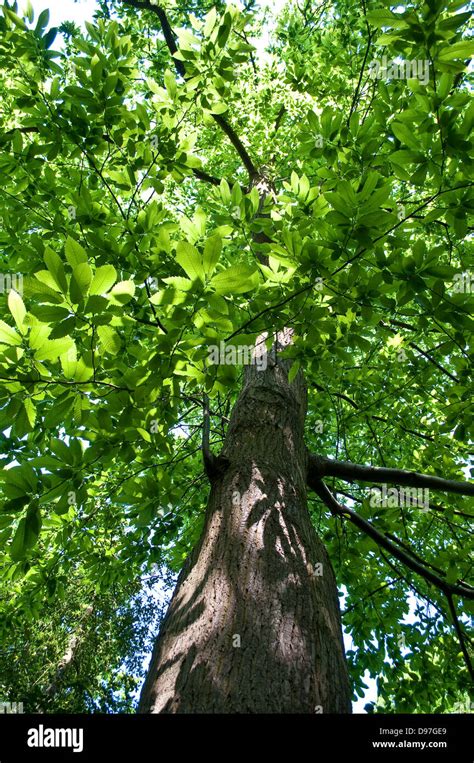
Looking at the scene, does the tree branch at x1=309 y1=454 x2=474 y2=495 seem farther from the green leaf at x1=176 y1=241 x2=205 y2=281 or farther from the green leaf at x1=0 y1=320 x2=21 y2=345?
the green leaf at x1=0 y1=320 x2=21 y2=345

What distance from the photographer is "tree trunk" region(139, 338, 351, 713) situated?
1.35 metres

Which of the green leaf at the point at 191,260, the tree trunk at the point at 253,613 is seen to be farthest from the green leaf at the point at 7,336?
the tree trunk at the point at 253,613

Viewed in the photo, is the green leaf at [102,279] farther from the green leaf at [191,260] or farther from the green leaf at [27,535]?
the green leaf at [27,535]

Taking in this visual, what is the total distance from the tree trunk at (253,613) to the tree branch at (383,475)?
47cm

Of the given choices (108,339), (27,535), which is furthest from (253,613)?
(108,339)

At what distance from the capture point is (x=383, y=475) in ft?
9.25

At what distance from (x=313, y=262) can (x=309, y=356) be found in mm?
546

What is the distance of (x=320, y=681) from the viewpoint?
1435 millimetres

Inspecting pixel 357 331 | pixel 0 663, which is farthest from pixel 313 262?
pixel 0 663

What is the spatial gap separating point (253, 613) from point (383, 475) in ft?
5.03

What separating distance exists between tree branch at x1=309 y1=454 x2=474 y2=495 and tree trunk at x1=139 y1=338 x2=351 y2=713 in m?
0.47

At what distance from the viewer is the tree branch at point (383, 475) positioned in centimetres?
267

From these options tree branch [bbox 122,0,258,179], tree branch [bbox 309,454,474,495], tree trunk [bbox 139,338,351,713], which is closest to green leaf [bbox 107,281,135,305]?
tree trunk [bbox 139,338,351,713]
